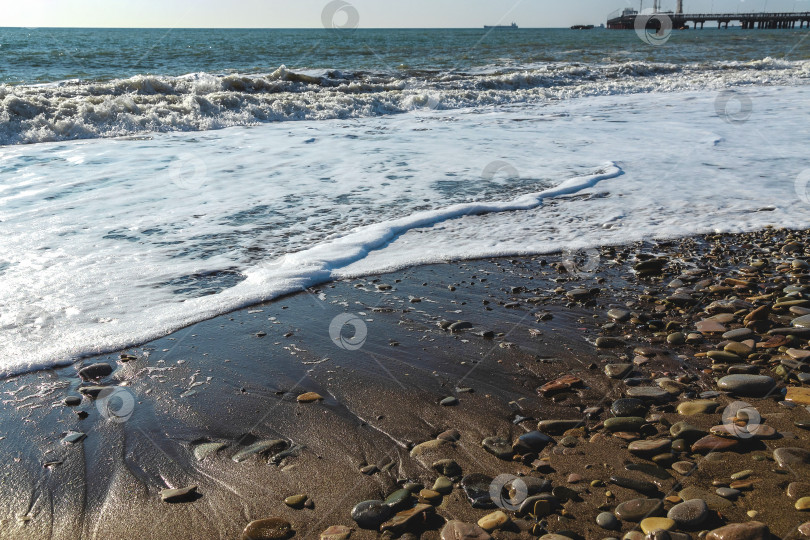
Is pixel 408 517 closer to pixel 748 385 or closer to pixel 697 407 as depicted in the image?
pixel 697 407

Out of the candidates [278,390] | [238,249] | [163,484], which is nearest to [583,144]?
[238,249]

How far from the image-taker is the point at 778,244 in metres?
4.96

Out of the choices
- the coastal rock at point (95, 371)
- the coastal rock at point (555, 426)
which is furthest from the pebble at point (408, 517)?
the coastal rock at point (95, 371)

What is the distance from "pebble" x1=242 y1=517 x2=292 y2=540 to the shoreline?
0.16ft

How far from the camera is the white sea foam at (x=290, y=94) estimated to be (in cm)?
1177

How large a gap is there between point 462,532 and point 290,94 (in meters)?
15.5

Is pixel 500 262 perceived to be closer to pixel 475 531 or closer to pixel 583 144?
pixel 475 531

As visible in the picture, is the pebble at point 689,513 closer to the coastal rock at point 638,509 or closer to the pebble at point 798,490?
the coastal rock at point 638,509

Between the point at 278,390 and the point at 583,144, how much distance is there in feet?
26.4

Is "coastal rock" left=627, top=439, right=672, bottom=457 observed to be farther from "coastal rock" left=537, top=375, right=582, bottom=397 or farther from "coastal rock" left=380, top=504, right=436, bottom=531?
"coastal rock" left=380, top=504, right=436, bottom=531

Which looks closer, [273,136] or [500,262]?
[500,262]

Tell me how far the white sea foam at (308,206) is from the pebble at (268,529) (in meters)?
1.74

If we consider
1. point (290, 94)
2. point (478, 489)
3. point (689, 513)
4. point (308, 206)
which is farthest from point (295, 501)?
point (290, 94)

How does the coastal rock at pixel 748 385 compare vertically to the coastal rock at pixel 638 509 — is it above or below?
above
